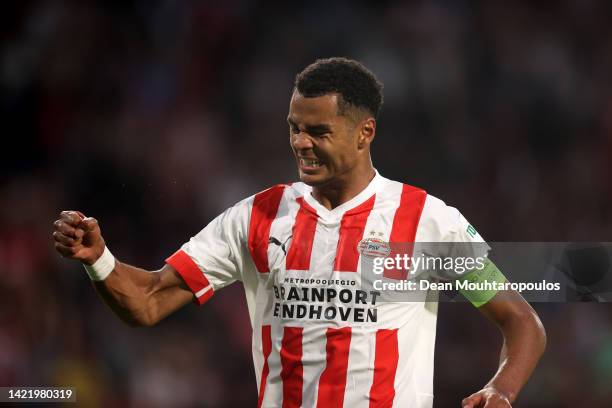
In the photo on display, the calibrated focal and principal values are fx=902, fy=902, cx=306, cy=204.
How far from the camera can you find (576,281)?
368cm

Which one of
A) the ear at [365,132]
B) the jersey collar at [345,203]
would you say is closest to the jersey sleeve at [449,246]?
the jersey collar at [345,203]

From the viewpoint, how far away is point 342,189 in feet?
10.9

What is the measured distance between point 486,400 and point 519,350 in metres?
0.38

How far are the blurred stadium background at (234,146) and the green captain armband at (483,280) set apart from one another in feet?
10.1

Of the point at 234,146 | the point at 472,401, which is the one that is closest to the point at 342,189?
the point at 472,401

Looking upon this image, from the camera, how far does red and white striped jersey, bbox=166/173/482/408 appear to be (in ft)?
10.1

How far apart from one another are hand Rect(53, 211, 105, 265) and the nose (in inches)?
29.6

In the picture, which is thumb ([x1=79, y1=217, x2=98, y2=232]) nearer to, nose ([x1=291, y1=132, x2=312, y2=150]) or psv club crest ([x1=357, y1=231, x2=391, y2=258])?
nose ([x1=291, y1=132, x2=312, y2=150])

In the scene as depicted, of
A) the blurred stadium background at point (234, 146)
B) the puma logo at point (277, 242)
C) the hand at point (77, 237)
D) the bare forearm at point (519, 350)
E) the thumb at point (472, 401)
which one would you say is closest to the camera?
the thumb at point (472, 401)

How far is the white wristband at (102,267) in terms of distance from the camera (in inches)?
121

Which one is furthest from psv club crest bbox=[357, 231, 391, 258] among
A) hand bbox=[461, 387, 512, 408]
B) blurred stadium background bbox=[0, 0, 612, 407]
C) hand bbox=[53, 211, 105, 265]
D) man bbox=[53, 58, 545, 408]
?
blurred stadium background bbox=[0, 0, 612, 407]

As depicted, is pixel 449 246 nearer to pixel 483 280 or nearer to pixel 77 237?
pixel 483 280

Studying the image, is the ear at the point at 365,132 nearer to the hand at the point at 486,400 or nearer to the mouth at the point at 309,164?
the mouth at the point at 309,164

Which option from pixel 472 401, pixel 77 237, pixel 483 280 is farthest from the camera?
pixel 483 280
